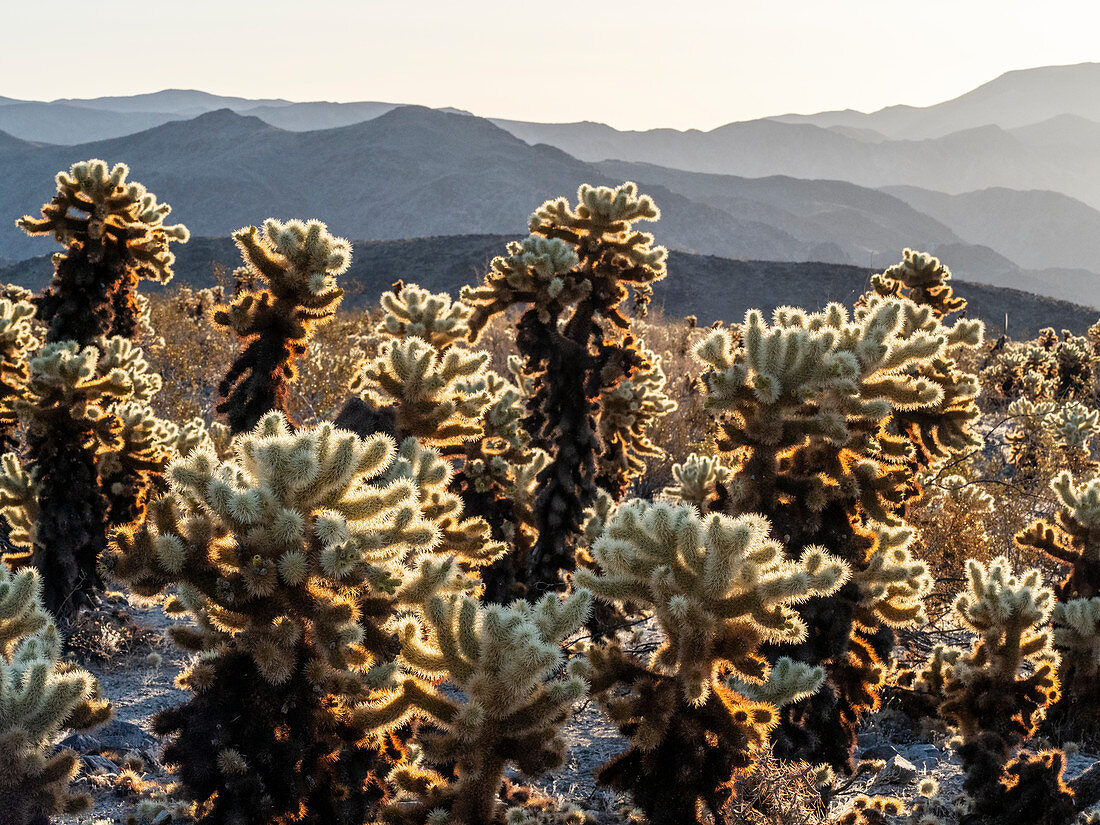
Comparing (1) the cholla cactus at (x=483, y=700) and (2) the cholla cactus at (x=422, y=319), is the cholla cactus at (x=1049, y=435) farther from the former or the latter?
(1) the cholla cactus at (x=483, y=700)

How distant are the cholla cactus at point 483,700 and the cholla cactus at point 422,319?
98.8 inches

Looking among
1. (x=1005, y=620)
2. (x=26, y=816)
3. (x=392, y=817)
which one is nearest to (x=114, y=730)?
(x=26, y=816)

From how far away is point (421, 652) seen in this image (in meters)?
2.25

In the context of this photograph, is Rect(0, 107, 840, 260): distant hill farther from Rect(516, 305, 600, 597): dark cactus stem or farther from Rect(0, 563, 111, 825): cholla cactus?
Rect(0, 563, 111, 825): cholla cactus

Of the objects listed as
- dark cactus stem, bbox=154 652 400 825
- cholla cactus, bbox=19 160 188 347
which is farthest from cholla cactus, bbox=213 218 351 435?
cholla cactus, bbox=19 160 188 347

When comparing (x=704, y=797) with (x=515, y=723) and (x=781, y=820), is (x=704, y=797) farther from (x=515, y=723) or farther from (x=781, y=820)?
(x=781, y=820)

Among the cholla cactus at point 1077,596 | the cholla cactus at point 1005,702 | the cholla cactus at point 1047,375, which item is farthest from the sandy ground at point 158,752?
the cholla cactus at point 1047,375

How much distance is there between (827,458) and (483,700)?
207 centimetres

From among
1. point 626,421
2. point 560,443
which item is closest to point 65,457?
point 560,443

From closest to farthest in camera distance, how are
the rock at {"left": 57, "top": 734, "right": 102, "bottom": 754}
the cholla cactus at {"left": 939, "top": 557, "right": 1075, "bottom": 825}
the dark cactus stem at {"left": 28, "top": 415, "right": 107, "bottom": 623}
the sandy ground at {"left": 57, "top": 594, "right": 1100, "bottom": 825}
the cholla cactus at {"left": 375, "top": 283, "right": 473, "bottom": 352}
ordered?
1. the cholla cactus at {"left": 939, "top": 557, "right": 1075, "bottom": 825}
2. the sandy ground at {"left": 57, "top": 594, "right": 1100, "bottom": 825}
3. the rock at {"left": 57, "top": 734, "right": 102, "bottom": 754}
4. the cholla cactus at {"left": 375, "top": 283, "right": 473, "bottom": 352}
5. the dark cactus stem at {"left": 28, "top": 415, "right": 107, "bottom": 623}

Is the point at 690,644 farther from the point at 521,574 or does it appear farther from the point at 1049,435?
the point at 1049,435

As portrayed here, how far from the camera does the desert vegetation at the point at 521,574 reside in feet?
7.16

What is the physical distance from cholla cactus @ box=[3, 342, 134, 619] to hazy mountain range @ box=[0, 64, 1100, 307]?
40353 millimetres

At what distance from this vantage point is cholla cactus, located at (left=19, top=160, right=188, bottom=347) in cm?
593
